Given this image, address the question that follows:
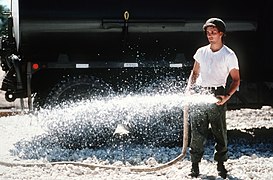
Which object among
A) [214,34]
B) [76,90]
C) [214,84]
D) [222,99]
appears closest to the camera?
[222,99]

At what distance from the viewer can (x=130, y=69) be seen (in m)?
7.05

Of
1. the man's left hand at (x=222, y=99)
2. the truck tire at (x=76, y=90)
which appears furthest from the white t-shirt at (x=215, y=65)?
the truck tire at (x=76, y=90)

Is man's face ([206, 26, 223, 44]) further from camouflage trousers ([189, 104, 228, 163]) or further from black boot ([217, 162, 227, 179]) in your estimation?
black boot ([217, 162, 227, 179])

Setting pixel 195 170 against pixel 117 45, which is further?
pixel 117 45

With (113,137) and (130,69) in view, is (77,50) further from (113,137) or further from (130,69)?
(113,137)

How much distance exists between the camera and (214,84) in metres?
4.92

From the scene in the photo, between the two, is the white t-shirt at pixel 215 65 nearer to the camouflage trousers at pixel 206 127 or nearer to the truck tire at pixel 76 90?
the camouflage trousers at pixel 206 127

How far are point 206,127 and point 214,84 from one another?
484 millimetres

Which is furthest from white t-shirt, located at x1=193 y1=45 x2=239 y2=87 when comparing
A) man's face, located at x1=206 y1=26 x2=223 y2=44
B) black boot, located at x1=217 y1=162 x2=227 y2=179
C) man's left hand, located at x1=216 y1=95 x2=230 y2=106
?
black boot, located at x1=217 y1=162 x2=227 y2=179

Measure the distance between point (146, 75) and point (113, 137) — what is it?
113 cm

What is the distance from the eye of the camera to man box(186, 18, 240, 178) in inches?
188

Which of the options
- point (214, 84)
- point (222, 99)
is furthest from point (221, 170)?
point (214, 84)

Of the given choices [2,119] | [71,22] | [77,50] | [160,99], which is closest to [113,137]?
[160,99]

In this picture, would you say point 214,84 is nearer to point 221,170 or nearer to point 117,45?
point 221,170
